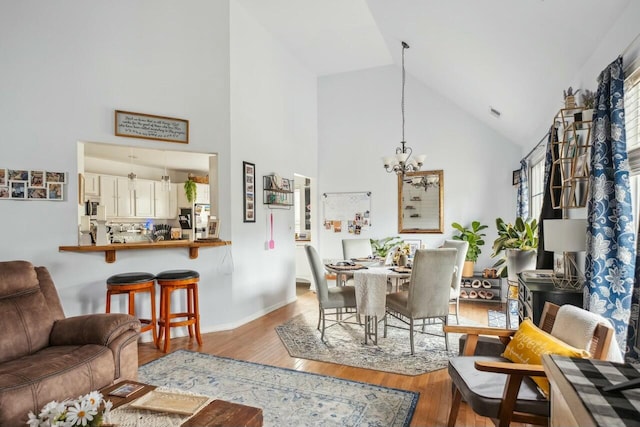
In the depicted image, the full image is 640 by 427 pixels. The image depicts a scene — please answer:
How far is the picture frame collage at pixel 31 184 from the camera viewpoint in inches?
126

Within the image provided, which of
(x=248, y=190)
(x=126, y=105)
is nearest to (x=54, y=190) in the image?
(x=126, y=105)

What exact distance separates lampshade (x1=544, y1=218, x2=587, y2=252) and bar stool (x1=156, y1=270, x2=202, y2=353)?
310cm

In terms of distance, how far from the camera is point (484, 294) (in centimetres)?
546

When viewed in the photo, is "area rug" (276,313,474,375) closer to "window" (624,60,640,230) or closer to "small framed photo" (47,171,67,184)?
"window" (624,60,640,230)

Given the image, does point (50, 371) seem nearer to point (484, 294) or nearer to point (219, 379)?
point (219, 379)

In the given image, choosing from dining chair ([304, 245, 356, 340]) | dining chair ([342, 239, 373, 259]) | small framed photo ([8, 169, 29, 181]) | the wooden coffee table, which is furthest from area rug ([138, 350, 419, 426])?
dining chair ([342, 239, 373, 259])

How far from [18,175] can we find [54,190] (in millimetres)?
285

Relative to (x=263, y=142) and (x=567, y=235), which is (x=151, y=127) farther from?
(x=567, y=235)

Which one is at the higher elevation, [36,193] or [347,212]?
[36,193]

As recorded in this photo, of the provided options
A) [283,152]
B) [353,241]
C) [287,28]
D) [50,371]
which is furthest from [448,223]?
[50,371]

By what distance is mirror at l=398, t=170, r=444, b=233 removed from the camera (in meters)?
6.01

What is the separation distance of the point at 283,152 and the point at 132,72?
2.22 m

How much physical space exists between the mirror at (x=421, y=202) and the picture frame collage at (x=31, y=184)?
4.69 meters

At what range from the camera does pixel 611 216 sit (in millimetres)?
2107
